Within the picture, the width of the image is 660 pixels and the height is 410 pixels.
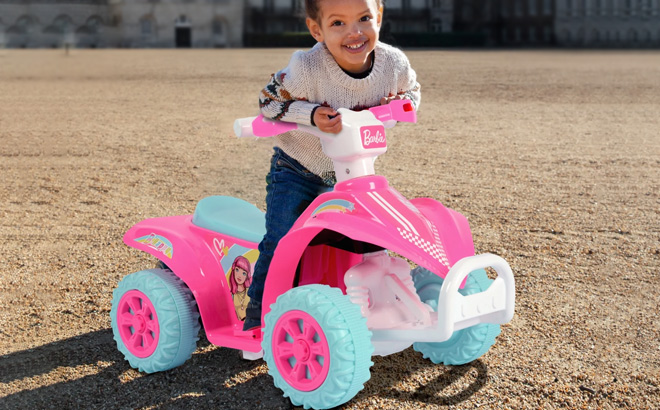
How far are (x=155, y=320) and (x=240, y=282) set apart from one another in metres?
0.31

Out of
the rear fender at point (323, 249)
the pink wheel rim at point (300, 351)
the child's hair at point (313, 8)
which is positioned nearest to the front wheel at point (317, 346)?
the pink wheel rim at point (300, 351)

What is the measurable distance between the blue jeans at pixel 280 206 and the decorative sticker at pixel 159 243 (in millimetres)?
330

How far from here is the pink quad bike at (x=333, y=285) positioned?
2201 millimetres

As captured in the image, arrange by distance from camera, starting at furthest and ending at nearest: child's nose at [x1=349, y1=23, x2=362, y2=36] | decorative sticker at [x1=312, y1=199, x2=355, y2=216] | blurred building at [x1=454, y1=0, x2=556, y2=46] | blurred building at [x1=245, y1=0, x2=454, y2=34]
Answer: blurred building at [x1=245, y1=0, x2=454, y2=34], blurred building at [x1=454, y1=0, x2=556, y2=46], child's nose at [x1=349, y1=23, x2=362, y2=36], decorative sticker at [x1=312, y1=199, x2=355, y2=216]

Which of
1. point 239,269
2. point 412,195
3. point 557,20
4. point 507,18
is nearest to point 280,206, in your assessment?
point 239,269

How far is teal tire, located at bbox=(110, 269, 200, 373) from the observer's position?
271cm

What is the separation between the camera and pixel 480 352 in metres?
2.70

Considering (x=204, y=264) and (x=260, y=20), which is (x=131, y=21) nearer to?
(x=260, y=20)

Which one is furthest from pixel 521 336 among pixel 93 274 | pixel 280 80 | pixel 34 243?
pixel 34 243

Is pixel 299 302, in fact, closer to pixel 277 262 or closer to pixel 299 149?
pixel 277 262

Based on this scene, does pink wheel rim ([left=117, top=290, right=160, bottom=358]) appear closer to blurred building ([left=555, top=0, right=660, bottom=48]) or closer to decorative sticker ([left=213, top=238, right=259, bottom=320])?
decorative sticker ([left=213, top=238, right=259, bottom=320])

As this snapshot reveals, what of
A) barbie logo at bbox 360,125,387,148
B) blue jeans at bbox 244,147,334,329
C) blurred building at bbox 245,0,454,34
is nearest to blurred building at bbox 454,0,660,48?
blurred building at bbox 245,0,454,34

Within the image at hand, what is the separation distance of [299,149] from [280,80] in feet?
0.75

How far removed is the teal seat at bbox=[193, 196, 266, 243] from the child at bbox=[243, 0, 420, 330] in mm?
192
